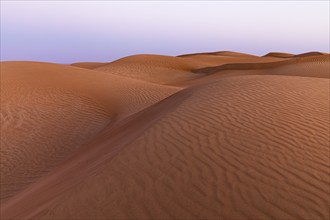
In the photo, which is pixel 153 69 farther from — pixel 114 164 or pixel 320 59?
pixel 114 164

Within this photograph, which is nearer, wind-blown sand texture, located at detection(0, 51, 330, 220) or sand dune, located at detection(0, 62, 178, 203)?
wind-blown sand texture, located at detection(0, 51, 330, 220)

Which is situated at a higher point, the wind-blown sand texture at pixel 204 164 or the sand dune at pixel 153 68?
the sand dune at pixel 153 68

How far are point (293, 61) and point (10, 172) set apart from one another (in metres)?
22.6

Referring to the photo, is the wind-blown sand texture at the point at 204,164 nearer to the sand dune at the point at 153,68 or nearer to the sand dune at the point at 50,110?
the sand dune at the point at 50,110

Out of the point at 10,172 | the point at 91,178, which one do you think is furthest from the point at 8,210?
the point at 10,172

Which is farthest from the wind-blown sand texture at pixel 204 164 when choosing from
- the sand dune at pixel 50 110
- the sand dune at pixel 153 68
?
the sand dune at pixel 153 68

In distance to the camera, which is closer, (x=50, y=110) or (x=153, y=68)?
(x=50, y=110)

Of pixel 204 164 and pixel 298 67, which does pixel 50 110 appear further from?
pixel 298 67

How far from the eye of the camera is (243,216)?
3.05 meters

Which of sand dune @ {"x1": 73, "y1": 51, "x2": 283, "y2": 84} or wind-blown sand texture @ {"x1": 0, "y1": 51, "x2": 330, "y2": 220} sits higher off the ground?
sand dune @ {"x1": 73, "y1": 51, "x2": 283, "y2": 84}

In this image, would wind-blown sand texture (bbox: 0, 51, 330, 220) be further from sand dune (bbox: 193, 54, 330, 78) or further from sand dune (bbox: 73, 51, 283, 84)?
sand dune (bbox: 73, 51, 283, 84)

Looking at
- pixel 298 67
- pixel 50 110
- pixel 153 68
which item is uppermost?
pixel 153 68

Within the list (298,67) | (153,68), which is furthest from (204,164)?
(153,68)

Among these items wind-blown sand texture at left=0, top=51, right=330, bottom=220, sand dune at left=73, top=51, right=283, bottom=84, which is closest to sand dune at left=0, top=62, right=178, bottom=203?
wind-blown sand texture at left=0, top=51, right=330, bottom=220
